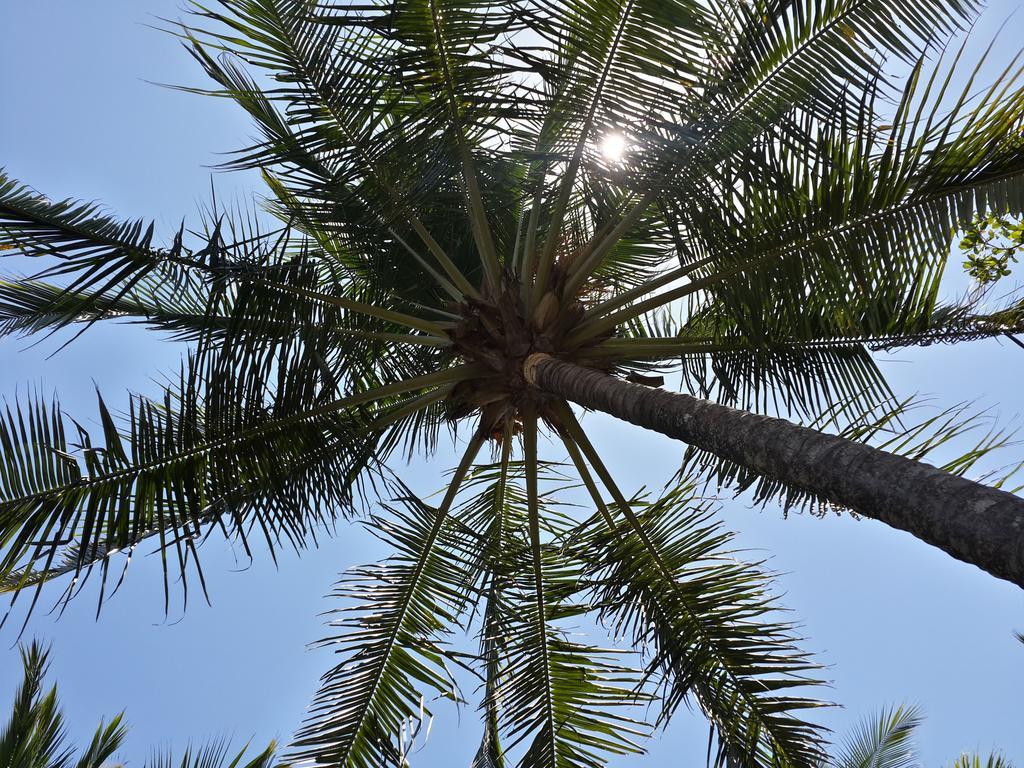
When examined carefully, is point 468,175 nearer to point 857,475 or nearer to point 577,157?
point 577,157

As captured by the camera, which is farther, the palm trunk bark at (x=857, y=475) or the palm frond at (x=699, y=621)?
the palm frond at (x=699, y=621)

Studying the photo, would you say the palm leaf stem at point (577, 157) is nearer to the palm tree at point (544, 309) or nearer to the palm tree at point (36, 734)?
the palm tree at point (544, 309)

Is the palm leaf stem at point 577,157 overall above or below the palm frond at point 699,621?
above

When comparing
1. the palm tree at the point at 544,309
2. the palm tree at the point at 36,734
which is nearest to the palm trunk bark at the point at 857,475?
the palm tree at the point at 544,309

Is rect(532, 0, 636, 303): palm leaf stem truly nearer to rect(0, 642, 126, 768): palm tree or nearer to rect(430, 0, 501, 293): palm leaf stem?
rect(430, 0, 501, 293): palm leaf stem

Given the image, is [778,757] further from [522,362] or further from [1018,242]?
[1018,242]

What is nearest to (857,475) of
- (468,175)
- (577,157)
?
(577,157)

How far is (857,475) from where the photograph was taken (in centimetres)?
256

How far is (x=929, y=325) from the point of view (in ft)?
15.6

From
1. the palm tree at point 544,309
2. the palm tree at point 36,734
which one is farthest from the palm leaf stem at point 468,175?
the palm tree at point 36,734

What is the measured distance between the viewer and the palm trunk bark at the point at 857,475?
207cm

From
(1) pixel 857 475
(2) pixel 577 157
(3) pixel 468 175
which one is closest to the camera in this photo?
(1) pixel 857 475

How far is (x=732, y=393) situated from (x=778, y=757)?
221 cm

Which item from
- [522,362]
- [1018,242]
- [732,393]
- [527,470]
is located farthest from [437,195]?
[1018,242]
